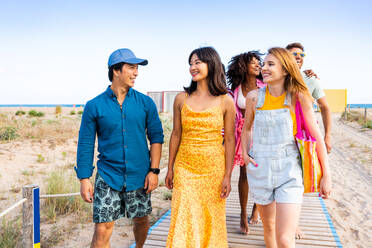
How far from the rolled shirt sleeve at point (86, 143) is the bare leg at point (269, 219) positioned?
4.77 ft

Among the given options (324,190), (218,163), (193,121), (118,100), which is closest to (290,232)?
(324,190)

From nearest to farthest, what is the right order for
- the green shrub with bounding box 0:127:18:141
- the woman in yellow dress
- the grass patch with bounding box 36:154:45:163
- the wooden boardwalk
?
the woman in yellow dress < the wooden boardwalk < the grass patch with bounding box 36:154:45:163 < the green shrub with bounding box 0:127:18:141

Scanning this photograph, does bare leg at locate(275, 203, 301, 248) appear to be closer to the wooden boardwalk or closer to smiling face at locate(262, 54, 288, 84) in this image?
smiling face at locate(262, 54, 288, 84)

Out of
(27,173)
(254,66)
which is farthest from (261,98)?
(27,173)

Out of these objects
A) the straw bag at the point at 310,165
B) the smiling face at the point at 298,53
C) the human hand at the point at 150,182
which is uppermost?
the smiling face at the point at 298,53

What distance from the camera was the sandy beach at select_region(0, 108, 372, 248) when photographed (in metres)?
4.36

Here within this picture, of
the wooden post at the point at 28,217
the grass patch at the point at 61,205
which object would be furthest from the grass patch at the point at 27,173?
the wooden post at the point at 28,217

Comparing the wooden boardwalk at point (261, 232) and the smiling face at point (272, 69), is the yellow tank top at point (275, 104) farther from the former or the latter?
the wooden boardwalk at point (261, 232)

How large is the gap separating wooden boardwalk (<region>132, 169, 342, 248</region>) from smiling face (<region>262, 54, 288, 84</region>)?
A: 2007mm

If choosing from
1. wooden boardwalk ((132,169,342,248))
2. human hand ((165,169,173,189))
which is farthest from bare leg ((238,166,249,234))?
human hand ((165,169,173,189))

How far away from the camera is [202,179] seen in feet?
8.09

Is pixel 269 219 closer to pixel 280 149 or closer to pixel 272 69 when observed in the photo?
pixel 280 149

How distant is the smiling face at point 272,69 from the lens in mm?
2279

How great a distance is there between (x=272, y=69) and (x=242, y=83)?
126 cm
